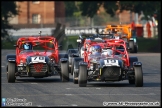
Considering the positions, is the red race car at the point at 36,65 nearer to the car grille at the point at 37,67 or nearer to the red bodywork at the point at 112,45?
the car grille at the point at 37,67

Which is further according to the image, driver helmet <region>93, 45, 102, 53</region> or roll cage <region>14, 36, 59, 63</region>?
roll cage <region>14, 36, 59, 63</region>

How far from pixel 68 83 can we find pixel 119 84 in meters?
1.64

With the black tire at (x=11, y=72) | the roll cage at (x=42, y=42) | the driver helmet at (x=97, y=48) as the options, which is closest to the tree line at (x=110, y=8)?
the roll cage at (x=42, y=42)

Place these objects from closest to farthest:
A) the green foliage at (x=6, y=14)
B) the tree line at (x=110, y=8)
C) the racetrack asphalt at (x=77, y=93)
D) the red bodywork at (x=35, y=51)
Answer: the racetrack asphalt at (x=77, y=93) → the red bodywork at (x=35, y=51) → the tree line at (x=110, y=8) → the green foliage at (x=6, y=14)

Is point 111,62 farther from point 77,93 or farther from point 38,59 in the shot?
point 38,59

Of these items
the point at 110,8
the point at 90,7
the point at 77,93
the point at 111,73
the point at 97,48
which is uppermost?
the point at 90,7

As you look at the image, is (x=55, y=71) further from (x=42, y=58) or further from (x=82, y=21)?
(x=82, y=21)

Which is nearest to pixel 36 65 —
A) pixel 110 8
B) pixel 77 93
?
pixel 77 93

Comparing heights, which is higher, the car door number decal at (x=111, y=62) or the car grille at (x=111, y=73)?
the car door number decal at (x=111, y=62)

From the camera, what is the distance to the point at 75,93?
61.5 feet

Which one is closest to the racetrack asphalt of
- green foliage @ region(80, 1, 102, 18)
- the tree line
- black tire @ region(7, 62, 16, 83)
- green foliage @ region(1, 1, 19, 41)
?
black tire @ region(7, 62, 16, 83)

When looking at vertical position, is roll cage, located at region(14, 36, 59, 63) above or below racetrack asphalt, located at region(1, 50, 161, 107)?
above

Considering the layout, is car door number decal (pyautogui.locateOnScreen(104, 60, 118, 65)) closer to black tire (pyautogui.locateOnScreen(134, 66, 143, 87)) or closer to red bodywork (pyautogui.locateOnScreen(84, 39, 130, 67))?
black tire (pyautogui.locateOnScreen(134, 66, 143, 87))

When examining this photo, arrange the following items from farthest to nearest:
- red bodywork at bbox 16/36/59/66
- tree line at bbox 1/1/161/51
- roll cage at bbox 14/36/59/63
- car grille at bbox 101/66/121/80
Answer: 1. tree line at bbox 1/1/161/51
2. roll cage at bbox 14/36/59/63
3. red bodywork at bbox 16/36/59/66
4. car grille at bbox 101/66/121/80
